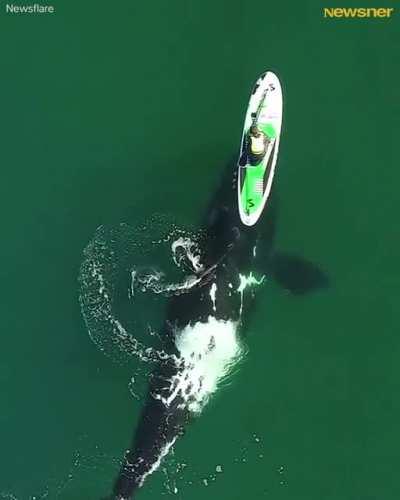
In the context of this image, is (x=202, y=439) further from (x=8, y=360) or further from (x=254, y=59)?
(x=254, y=59)

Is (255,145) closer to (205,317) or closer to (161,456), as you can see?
(205,317)

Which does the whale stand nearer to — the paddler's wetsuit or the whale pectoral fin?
the whale pectoral fin

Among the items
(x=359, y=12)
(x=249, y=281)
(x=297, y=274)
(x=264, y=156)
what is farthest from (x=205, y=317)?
(x=359, y=12)

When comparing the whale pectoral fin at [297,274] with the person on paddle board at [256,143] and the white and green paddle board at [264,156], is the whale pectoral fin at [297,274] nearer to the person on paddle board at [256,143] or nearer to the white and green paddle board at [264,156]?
the white and green paddle board at [264,156]

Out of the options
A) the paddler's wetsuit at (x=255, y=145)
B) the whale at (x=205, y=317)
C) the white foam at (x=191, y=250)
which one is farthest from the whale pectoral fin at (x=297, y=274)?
the paddler's wetsuit at (x=255, y=145)

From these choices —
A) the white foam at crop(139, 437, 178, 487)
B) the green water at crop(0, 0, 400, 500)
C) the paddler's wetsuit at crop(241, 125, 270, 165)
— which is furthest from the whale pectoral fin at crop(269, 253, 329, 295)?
the white foam at crop(139, 437, 178, 487)

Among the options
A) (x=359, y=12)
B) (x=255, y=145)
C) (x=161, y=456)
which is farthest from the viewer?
(x=161, y=456)
